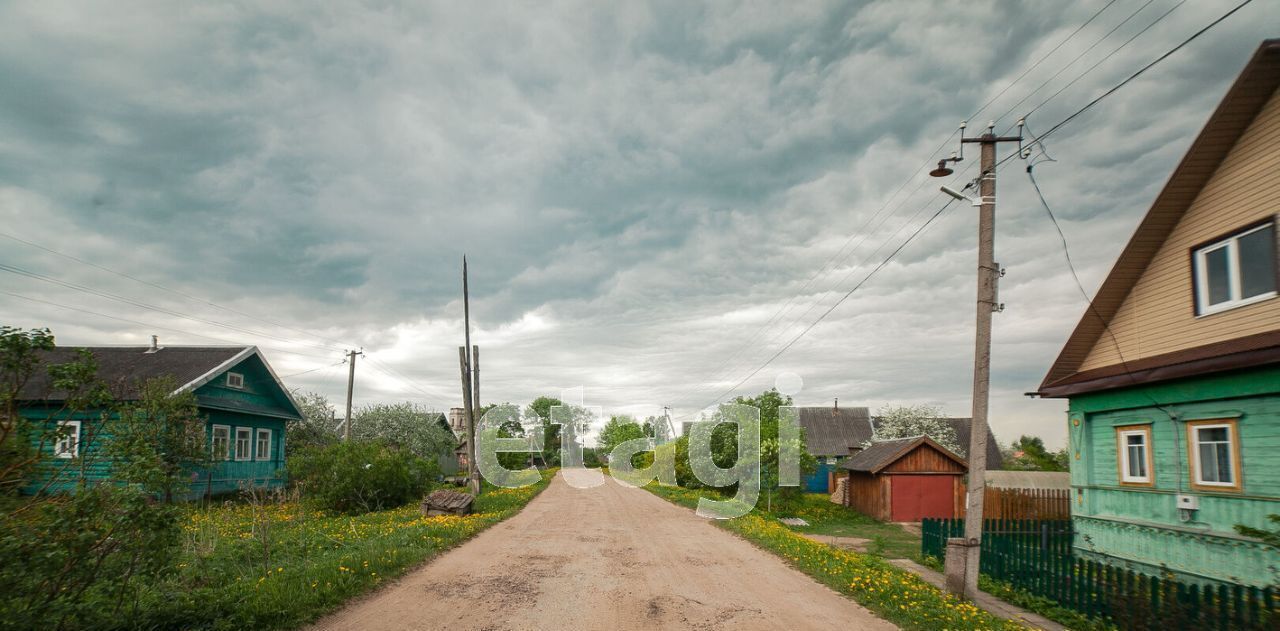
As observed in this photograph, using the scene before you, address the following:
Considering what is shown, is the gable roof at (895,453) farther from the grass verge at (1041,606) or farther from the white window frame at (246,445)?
the white window frame at (246,445)

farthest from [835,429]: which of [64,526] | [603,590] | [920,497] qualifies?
[64,526]

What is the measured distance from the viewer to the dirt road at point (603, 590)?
326 inches

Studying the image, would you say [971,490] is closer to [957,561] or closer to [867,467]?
[957,561]

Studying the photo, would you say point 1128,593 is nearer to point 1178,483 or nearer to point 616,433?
point 1178,483

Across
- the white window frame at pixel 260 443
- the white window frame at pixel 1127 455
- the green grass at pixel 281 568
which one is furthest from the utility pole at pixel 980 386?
the white window frame at pixel 260 443

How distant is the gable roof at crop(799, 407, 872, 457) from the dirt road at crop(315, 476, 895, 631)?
36.6 metres

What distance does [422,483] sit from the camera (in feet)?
85.9

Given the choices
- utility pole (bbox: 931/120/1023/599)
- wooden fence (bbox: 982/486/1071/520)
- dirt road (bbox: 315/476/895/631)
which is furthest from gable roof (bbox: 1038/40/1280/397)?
dirt road (bbox: 315/476/895/631)

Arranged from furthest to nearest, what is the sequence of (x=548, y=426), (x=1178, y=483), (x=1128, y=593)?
(x=548, y=426) < (x=1178, y=483) < (x=1128, y=593)

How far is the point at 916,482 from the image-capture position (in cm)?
2634

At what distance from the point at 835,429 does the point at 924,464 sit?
2708cm

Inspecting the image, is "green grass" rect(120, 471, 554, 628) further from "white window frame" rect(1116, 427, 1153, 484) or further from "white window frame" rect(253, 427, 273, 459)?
"white window frame" rect(1116, 427, 1153, 484)

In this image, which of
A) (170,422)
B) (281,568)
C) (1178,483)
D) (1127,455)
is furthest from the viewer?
(170,422)

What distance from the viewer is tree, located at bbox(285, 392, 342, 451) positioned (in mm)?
35969
